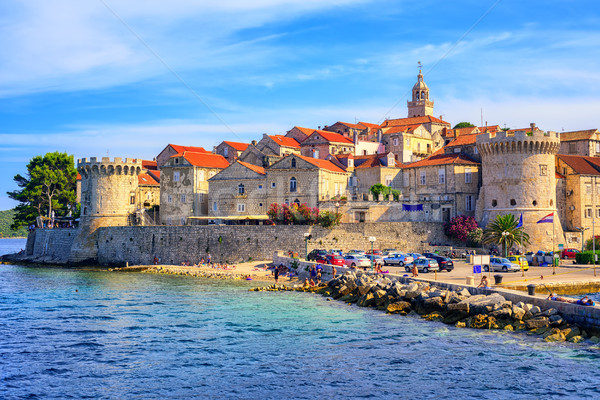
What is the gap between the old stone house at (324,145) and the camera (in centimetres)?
7756

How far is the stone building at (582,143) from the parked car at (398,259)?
107ft

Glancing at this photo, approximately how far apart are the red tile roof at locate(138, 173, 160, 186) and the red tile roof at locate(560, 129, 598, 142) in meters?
48.6

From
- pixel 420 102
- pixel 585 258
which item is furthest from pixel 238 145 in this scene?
pixel 585 258

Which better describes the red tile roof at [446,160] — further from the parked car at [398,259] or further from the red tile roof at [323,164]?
the parked car at [398,259]

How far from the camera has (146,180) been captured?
7906 cm

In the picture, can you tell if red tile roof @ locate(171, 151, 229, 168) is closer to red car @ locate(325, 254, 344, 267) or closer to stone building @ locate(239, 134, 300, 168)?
stone building @ locate(239, 134, 300, 168)

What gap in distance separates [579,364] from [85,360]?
58.4 ft

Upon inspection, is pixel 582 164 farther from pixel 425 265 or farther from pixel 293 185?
pixel 293 185

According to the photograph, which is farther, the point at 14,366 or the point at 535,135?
the point at 535,135

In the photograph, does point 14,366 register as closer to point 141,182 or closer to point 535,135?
point 535,135

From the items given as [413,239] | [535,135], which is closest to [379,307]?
[413,239]

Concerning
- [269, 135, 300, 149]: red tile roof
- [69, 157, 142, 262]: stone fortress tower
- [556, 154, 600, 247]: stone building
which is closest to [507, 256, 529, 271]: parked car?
[556, 154, 600, 247]: stone building

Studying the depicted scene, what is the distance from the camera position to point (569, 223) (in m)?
60.5

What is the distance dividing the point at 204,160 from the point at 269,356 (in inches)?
1983
